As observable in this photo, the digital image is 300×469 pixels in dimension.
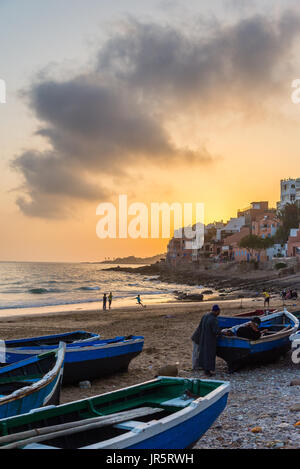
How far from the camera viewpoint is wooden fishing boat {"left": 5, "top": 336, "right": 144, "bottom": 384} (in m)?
10.2

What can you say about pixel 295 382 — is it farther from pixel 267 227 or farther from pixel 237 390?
pixel 267 227

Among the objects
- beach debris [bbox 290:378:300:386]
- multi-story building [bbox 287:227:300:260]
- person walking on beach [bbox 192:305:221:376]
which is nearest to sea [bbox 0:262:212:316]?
multi-story building [bbox 287:227:300:260]

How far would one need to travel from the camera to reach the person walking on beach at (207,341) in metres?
11.1

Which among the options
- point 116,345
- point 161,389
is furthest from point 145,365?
point 161,389

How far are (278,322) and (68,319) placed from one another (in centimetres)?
1871

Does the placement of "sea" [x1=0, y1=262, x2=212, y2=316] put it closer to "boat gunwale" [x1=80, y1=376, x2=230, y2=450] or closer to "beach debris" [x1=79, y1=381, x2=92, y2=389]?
"beach debris" [x1=79, y1=381, x2=92, y2=389]

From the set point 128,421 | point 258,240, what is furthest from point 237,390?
point 258,240

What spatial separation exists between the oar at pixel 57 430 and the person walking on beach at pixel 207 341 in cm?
565

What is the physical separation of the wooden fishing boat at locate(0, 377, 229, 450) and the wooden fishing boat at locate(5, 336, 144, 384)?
4.23 m

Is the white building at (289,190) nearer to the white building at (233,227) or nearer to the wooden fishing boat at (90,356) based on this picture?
the white building at (233,227)

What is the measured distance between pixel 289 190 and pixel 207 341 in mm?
91975

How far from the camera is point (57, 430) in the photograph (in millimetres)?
4750

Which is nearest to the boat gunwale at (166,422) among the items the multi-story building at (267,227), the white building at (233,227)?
the multi-story building at (267,227)

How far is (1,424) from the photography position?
16.1 ft
